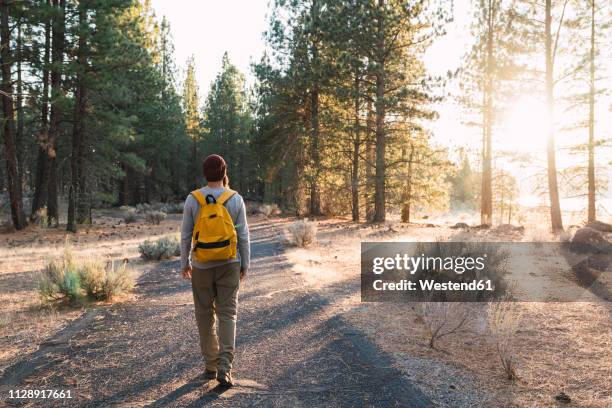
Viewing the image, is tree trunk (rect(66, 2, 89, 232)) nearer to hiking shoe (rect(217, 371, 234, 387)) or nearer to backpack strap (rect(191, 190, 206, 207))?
backpack strap (rect(191, 190, 206, 207))

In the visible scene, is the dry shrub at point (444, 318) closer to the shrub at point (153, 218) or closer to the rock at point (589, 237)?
the rock at point (589, 237)

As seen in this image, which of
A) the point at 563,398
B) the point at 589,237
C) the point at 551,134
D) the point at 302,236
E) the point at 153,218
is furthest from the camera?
the point at 153,218

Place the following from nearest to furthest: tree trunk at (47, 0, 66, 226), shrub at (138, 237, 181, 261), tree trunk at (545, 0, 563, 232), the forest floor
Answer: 1. the forest floor
2. shrub at (138, 237, 181, 261)
3. tree trunk at (47, 0, 66, 226)
4. tree trunk at (545, 0, 563, 232)

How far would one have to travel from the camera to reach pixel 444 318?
5430 mm

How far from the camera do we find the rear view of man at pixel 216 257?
3895mm

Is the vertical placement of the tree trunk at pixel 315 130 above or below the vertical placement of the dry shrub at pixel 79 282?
above

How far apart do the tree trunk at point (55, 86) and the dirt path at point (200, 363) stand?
12107 mm

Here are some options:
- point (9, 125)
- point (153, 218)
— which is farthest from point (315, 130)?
point (9, 125)

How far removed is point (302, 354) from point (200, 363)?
1075 millimetres

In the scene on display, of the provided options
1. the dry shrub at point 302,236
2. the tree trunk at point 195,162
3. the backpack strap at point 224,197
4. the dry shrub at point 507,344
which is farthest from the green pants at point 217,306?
the tree trunk at point 195,162

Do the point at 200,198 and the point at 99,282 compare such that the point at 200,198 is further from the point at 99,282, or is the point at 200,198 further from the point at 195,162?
the point at 195,162

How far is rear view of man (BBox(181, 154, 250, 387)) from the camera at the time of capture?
3.89m

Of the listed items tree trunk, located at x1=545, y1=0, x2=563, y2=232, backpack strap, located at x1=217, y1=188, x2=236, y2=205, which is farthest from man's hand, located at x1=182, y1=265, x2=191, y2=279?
tree trunk, located at x1=545, y1=0, x2=563, y2=232

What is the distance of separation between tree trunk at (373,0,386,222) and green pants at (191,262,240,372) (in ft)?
50.1
